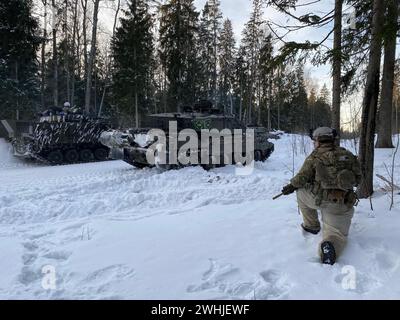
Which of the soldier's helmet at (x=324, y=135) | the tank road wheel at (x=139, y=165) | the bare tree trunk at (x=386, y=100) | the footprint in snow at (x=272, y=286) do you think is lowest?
the footprint in snow at (x=272, y=286)

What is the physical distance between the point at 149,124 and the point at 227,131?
2.28 meters

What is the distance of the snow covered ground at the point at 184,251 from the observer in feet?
11.8

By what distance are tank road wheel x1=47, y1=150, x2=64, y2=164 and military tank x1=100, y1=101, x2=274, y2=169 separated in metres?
2.58

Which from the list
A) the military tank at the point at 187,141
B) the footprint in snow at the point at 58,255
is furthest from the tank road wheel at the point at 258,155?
the footprint in snow at the point at 58,255

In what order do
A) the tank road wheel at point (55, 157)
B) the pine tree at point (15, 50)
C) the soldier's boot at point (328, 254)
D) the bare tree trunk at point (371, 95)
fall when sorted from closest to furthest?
the soldier's boot at point (328, 254)
the bare tree trunk at point (371, 95)
the tank road wheel at point (55, 157)
the pine tree at point (15, 50)

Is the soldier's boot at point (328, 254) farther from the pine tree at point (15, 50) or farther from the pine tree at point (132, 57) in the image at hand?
the pine tree at point (132, 57)

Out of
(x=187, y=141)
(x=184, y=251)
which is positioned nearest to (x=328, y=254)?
(x=184, y=251)

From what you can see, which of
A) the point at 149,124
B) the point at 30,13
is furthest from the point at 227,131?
the point at 30,13

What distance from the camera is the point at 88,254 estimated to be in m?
4.42

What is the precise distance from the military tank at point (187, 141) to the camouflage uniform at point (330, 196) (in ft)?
22.5

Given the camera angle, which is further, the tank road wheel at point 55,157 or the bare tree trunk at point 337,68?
the tank road wheel at point 55,157

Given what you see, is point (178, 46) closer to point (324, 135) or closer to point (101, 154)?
point (101, 154)

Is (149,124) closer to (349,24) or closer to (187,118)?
(187,118)

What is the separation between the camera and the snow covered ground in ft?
11.8
